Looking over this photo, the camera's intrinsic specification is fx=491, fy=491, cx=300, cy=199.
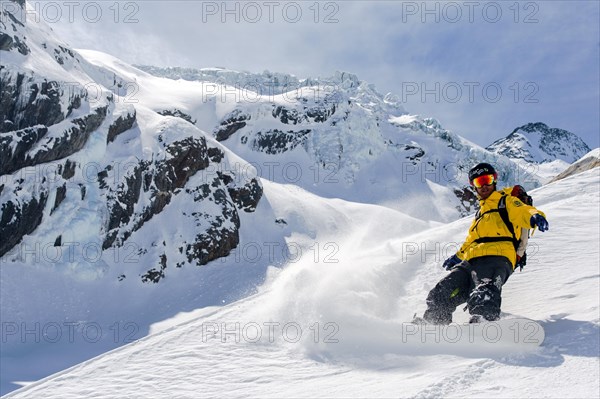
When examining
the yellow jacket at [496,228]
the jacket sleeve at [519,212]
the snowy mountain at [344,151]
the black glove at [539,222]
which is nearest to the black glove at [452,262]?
the yellow jacket at [496,228]

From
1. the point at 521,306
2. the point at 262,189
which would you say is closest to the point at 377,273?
the point at 521,306

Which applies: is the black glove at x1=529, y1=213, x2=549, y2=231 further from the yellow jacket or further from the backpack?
the backpack

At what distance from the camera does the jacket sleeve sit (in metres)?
5.27

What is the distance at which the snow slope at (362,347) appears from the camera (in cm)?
327

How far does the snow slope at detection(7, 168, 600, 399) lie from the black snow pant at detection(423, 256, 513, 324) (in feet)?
1.32

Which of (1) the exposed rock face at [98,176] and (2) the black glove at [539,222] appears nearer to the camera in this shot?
(2) the black glove at [539,222]

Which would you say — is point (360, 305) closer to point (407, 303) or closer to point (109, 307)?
point (407, 303)

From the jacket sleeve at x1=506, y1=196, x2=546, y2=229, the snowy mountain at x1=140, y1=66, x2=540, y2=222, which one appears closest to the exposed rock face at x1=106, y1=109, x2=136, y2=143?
the snowy mountain at x1=140, y1=66, x2=540, y2=222

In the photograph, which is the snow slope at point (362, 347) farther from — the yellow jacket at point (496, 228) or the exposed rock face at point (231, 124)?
the exposed rock face at point (231, 124)

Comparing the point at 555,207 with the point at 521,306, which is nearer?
the point at 521,306

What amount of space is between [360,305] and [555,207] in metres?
5.74

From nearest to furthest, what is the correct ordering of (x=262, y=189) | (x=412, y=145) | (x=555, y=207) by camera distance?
(x=555, y=207) < (x=262, y=189) < (x=412, y=145)

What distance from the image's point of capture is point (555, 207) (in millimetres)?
9492

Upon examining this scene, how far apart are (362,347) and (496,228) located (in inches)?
89.5
